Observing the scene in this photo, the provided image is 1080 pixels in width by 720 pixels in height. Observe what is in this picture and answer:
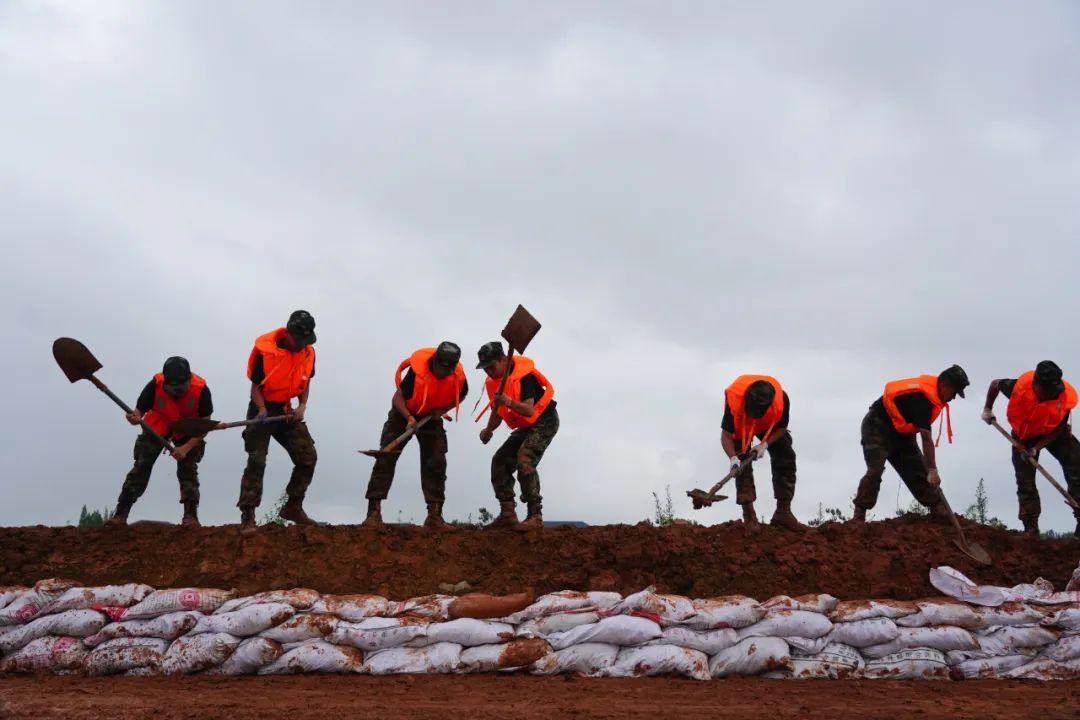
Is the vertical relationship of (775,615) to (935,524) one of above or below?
below

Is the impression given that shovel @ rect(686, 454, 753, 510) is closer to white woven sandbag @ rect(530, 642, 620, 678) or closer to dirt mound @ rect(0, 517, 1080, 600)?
dirt mound @ rect(0, 517, 1080, 600)

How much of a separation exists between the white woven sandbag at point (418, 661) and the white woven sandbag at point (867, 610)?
2309mm

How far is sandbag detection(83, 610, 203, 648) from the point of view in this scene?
5.96 m

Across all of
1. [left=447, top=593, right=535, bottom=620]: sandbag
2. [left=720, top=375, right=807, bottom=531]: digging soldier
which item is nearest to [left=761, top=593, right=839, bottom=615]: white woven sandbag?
[left=720, top=375, right=807, bottom=531]: digging soldier

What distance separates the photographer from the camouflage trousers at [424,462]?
296 inches

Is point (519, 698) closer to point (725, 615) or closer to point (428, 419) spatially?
point (725, 615)

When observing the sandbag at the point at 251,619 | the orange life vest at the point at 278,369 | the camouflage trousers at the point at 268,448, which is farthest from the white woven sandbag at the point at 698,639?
the orange life vest at the point at 278,369

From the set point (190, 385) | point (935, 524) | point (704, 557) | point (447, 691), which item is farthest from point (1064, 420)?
point (190, 385)

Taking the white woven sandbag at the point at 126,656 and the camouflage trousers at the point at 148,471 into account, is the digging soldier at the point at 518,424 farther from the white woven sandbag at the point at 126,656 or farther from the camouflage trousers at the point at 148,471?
the white woven sandbag at the point at 126,656

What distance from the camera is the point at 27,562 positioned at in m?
7.23

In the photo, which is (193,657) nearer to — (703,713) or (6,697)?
(6,697)

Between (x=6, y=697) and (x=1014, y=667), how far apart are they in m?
5.76

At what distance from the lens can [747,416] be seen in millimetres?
7477

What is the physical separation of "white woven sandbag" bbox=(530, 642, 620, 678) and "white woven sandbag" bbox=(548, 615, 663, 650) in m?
0.05
